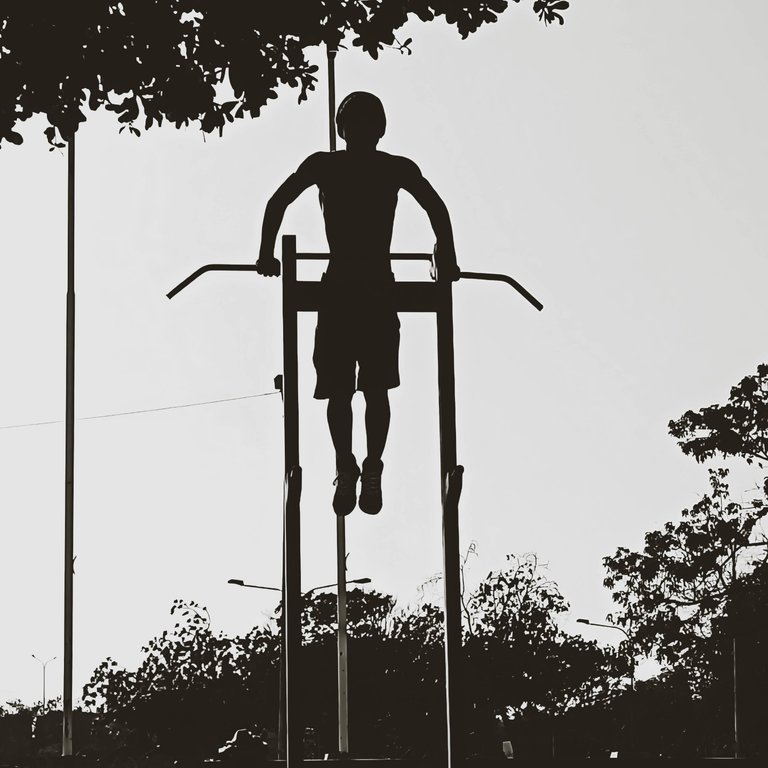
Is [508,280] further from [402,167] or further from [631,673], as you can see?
[631,673]

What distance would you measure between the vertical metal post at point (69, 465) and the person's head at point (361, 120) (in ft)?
62.9

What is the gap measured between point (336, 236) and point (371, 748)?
4526 cm

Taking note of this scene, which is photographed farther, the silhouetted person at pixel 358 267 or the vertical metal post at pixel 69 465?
the vertical metal post at pixel 69 465

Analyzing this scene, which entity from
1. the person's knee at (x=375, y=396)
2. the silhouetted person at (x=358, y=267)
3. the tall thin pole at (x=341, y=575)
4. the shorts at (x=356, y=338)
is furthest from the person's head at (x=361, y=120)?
the tall thin pole at (x=341, y=575)

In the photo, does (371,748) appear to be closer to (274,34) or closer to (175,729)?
(175,729)

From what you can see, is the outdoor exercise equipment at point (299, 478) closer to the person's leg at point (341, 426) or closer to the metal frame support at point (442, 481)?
the metal frame support at point (442, 481)

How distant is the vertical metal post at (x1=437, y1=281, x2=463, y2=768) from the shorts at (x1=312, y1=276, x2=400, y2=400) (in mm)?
239

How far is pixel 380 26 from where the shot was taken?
25.5ft

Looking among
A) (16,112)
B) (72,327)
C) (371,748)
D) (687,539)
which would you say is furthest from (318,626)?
(16,112)

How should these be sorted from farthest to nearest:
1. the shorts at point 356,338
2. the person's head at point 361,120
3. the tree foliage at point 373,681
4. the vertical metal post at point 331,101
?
1. the tree foliage at point 373,681
2. the vertical metal post at point 331,101
3. the person's head at point 361,120
4. the shorts at point 356,338

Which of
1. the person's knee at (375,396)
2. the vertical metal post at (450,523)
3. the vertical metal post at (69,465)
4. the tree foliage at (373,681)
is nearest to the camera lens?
the vertical metal post at (450,523)

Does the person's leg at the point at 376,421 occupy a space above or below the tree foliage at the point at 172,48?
below

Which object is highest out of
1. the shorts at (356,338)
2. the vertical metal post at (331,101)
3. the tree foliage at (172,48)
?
the vertical metal post at (331,101)

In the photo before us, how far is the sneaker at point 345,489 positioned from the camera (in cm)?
662
